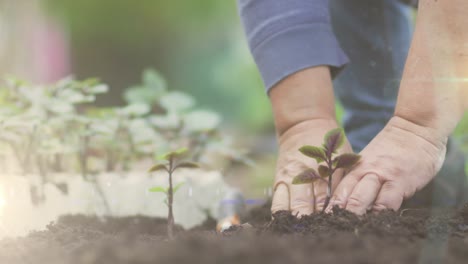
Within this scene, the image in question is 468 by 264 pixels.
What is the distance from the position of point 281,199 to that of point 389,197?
0.87 ft

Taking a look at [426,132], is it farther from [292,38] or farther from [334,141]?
[292,38]

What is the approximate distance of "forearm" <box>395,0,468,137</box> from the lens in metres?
1.13

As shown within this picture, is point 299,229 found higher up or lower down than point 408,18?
lower down

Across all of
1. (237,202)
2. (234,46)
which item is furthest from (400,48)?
(234,46)

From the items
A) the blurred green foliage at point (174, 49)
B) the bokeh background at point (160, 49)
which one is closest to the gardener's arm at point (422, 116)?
the bokeh background at point (160, 49)

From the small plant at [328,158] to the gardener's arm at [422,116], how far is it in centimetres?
5

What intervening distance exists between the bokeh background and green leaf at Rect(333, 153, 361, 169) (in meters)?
2.84

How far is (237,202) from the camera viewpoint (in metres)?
1.71

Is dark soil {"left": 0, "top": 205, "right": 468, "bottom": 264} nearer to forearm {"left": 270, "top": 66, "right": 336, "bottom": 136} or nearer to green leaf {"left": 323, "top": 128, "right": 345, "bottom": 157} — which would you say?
green leaf {"left": 323, "top": 128, "right": 345, "bottom": 157}

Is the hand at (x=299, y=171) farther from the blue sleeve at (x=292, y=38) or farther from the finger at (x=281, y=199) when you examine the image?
the blue sleeve at (x=292, y=38)

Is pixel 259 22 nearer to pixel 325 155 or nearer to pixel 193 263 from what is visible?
pixel 325 155

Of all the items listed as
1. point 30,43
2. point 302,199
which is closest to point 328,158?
point 302,199

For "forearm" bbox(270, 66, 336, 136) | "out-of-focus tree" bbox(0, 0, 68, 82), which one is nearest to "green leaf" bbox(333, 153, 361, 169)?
"forearm" bbox(270, 66, 336, 136)

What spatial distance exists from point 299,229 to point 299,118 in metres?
0.38
